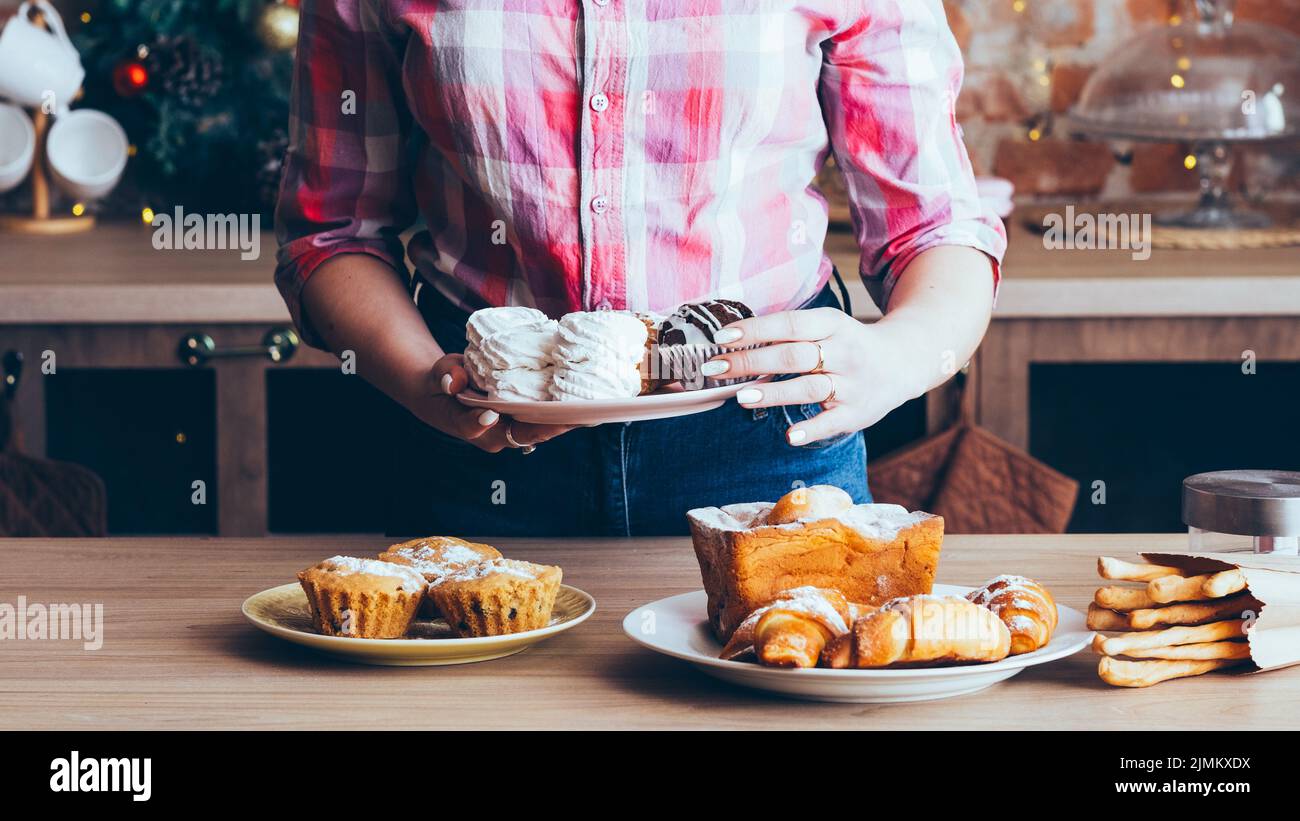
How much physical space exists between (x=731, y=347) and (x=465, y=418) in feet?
0.65

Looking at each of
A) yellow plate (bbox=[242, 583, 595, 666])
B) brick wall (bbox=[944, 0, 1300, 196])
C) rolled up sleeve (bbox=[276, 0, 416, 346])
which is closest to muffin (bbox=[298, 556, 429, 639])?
yellow plate (bbox=[242, 583, 595, 666])

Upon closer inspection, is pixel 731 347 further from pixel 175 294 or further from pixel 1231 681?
pixel 175 294

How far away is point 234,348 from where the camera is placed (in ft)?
6.46

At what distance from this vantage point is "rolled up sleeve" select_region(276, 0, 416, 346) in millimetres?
1207

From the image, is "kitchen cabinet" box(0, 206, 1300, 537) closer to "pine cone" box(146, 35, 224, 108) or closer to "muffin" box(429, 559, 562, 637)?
"pine cone" box(146, 35, 224, 108)

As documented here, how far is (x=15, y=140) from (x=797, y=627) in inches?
77.8

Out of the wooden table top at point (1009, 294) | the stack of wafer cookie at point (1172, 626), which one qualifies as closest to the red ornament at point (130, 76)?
the wooden table top at point (1009, 294)

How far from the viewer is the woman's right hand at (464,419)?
3.33 feet

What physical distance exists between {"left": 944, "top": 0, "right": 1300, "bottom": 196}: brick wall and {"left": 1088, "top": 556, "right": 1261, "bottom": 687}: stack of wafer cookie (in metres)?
1.74

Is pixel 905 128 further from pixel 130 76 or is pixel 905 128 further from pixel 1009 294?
pixel 130 76

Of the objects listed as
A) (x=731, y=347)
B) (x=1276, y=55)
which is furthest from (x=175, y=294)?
(x=1276, y=55)

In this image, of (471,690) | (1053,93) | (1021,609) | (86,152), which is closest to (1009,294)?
(1053,93)

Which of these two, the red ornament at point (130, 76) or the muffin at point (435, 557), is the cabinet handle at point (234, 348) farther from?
the muffin at point (435, 557)

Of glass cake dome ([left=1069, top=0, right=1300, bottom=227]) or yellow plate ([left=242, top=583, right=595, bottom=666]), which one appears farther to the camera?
glass cake dome ([left=1069, top=0, right=1300, bottom=227])
